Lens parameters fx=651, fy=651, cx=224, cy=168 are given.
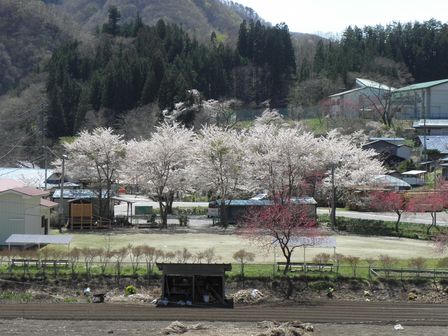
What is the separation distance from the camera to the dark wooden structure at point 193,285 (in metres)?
23.2

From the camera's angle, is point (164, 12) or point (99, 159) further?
point (164, 12)

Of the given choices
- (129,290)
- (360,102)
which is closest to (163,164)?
(129,290)

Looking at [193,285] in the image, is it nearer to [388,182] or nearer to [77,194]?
[77,194]

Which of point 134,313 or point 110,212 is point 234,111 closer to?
point 110,212

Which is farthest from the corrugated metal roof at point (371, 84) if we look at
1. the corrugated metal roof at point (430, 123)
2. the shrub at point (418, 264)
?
the shrub at point (418, 264)

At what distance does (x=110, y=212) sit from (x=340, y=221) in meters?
14.9

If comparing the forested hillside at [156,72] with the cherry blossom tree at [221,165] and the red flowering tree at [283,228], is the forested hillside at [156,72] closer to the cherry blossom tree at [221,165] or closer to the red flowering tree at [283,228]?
the cherry blossom tree at [221,165]

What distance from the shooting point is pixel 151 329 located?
19188 millimetres

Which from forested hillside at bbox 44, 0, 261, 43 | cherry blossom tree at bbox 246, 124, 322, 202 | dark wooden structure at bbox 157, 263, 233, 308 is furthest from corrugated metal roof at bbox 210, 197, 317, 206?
forested hillside at bbox 44, 0, 261, 43

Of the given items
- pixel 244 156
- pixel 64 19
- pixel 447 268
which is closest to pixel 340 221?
pixel 244 156

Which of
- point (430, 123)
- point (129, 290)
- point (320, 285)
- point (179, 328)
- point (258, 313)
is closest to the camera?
point (179, 328)

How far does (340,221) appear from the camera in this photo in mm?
40688

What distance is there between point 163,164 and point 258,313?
23612mm

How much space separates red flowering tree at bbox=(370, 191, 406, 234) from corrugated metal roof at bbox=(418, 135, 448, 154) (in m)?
18.4
